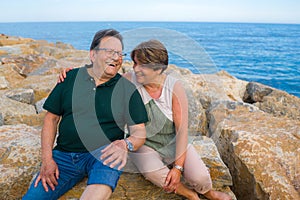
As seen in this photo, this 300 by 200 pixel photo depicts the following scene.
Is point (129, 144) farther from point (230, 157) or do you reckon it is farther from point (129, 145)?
point (230, 157)

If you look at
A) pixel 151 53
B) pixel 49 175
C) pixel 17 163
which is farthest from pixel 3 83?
pixel 151 53

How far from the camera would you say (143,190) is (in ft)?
9.41

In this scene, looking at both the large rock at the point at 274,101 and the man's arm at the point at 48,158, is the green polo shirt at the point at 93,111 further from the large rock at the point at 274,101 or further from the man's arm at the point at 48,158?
the large rock at the point at 274,101

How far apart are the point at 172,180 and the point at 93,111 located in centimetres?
86

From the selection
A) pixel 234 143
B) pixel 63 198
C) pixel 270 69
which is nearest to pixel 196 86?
pixel 234 143

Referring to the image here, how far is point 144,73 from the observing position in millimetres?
2766

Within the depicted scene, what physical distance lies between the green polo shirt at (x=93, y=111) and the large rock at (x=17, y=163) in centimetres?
47

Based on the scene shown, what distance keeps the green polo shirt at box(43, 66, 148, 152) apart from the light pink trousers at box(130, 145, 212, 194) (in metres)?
0.28

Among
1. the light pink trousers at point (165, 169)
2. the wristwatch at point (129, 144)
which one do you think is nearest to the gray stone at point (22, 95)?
the light pink trousers at point (165, 169)

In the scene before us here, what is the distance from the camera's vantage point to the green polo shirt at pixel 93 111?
2.74 meters

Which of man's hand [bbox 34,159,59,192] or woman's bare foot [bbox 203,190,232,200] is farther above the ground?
man's hand [bbox 34,159,59,192]

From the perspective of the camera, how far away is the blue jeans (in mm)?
2484

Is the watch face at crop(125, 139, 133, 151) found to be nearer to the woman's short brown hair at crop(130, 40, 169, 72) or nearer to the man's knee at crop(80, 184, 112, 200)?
the man's knee at crop(80, 184, 112, 200)

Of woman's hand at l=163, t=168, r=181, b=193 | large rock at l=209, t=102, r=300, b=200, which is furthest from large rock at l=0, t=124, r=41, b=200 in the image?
large rock at l=209, t=102, r=300, b=200
